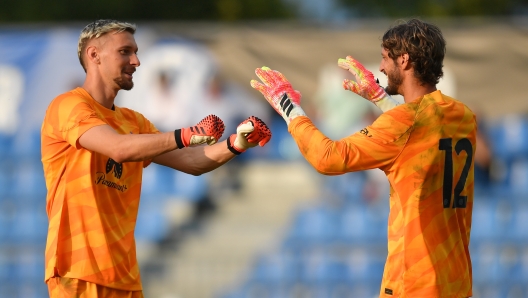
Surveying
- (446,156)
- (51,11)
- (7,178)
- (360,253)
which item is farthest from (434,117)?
(51,11)

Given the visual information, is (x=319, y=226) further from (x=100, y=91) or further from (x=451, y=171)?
(x=451, y=171)

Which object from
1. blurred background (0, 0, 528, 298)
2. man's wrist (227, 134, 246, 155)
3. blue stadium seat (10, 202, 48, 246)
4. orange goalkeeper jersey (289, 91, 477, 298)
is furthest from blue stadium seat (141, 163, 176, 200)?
orange goalkeeper jersey (289, 91, 477, 298)

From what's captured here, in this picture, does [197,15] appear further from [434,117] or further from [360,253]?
[434,117]

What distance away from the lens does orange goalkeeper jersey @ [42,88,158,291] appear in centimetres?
470

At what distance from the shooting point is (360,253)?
37.6 ft

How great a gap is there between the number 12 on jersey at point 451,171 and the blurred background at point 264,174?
666 cm

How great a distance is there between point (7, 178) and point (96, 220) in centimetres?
865

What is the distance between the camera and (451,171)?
14.9 feet

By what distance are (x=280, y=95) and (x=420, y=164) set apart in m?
0.88

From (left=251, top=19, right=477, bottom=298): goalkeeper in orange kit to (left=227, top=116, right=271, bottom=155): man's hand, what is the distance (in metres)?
0.35

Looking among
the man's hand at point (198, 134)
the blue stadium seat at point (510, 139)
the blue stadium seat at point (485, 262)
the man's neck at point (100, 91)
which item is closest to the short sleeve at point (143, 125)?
the man's neck at point (100, 91)

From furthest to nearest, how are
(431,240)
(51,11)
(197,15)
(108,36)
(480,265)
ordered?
(197,15)
(51,11)
(480,265)
(108,36)
(431,240)

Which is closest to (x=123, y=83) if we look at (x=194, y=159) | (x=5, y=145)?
(x=194, y=159)

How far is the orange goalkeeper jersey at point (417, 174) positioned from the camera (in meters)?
4.44
